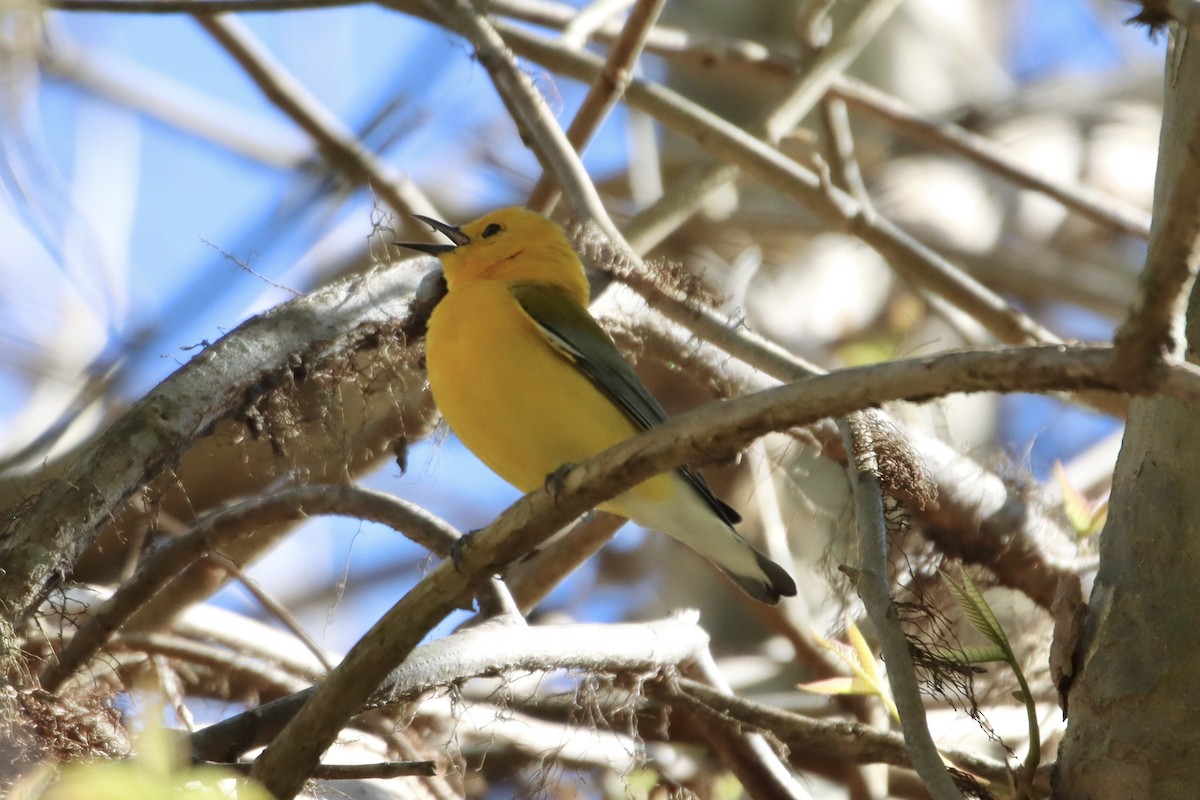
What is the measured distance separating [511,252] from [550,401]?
3.70 feet

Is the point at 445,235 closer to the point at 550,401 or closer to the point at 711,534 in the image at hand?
the point at 550,401

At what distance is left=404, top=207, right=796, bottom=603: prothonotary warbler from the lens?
13.0ft

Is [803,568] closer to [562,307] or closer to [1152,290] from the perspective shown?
[562,307]

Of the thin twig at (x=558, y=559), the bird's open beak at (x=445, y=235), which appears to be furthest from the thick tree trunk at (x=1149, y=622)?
the bird's open beak at (x=445, y=235)

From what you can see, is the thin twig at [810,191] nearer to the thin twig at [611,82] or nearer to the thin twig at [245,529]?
the thin twig at [611,82]

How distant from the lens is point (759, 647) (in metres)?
6.93

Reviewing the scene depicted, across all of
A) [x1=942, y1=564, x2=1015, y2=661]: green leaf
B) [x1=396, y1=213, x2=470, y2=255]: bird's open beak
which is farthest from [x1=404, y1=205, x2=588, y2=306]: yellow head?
[x1=942, y1=564, x2=1015, y2=661]: green leaf

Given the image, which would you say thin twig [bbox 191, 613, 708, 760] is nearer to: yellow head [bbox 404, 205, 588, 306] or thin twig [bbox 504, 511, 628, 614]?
thin twig [bbox 504, 511, 628, 614]

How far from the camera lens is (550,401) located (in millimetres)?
4016

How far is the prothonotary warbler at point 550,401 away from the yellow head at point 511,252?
17 cm

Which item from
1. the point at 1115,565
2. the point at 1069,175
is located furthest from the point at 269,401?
the point at 1069,175

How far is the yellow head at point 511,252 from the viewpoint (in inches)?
184

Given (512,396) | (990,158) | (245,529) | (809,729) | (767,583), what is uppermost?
(990,158)

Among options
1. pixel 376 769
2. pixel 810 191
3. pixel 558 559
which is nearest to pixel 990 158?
pixel 810 191
